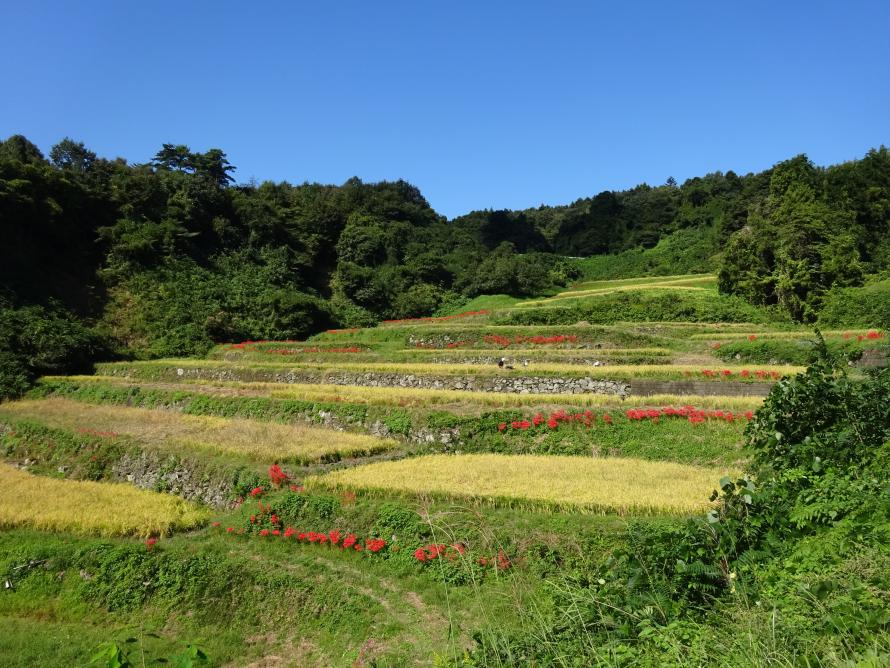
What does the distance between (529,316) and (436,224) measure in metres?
49.7

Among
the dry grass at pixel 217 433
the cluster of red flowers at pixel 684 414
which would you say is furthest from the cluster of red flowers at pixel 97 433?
the cluster of red flowers at pixel 684 414

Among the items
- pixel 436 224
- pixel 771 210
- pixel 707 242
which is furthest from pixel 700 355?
pixel 436 224

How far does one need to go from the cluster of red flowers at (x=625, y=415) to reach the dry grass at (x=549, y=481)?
1899 millimetres

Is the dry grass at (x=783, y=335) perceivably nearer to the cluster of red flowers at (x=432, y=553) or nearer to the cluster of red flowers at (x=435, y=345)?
the cluster of red flowers at (x=435, y=345)

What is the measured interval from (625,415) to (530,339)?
49.2 ft

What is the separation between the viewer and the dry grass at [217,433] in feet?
53.1

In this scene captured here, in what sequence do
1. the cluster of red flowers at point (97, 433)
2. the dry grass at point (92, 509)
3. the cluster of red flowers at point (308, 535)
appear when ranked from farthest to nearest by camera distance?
the cluster of red flowers at point (97, 433) < the dry grass at point (92, 509) < the cluster of red flowers at point (308, 535)

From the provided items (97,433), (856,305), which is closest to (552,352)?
(856,305)

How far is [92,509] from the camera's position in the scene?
13211 millimetres

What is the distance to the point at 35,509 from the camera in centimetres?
1316

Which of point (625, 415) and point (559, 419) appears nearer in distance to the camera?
point (625, 415)

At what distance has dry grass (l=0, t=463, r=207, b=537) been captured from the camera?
40.2 ft

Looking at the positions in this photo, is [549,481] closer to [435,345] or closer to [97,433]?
[97,433]

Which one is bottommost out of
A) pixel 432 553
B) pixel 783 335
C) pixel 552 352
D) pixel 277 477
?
pixel 432 553
